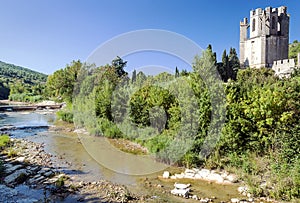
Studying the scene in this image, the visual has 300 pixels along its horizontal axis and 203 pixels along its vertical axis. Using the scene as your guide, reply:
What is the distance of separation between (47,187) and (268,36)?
49.5m

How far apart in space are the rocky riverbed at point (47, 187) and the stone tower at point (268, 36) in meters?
45.3

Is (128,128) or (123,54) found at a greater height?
(123,54)

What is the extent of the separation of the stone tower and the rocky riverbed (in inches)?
1784

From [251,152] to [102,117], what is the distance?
1191 centimetres

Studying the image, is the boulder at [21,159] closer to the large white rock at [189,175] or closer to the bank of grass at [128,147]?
the bank of grass at [128,147]

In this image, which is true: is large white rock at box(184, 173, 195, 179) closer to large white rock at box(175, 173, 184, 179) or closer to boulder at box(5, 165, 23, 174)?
large white rock at box(175, 173, 184, 179)

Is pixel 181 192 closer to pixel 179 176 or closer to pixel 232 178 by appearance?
pixel 179 176

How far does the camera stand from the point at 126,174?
1014 centimetres

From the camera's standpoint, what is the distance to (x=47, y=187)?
8484mm

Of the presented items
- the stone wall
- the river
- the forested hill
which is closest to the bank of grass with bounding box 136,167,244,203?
the river

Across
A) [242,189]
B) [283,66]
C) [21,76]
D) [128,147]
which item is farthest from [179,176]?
Answer: [21,76]

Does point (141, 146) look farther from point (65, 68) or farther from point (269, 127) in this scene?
point (65, 68)

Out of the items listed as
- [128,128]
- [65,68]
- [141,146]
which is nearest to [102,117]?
[128,128]

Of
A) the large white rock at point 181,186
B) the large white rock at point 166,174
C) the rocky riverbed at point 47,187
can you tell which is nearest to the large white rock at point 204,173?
the large white rock at point 181,186
